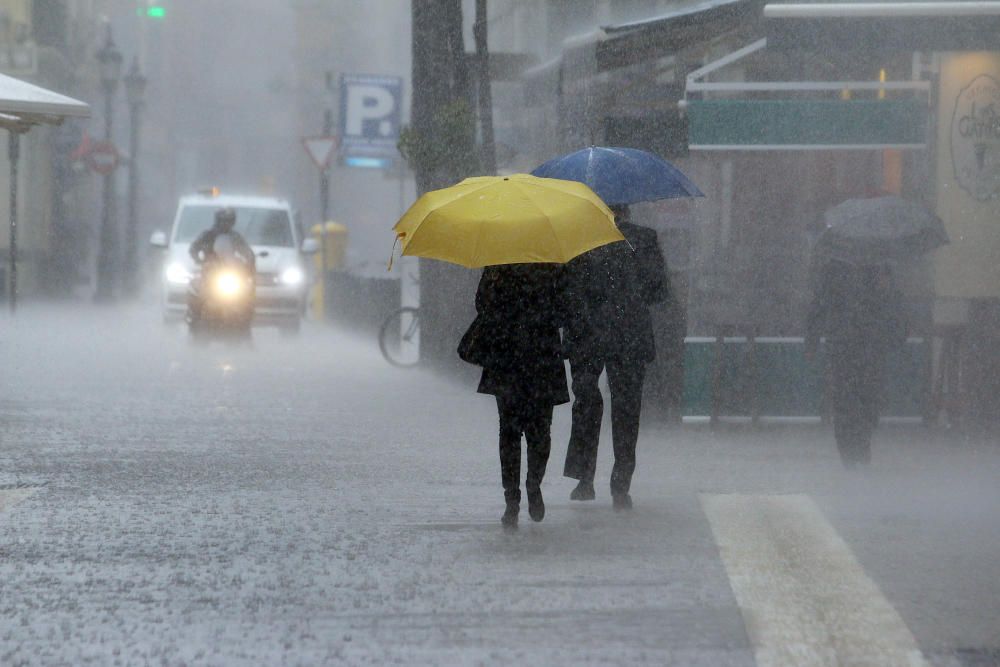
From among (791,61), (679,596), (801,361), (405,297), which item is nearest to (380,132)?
(405,297)

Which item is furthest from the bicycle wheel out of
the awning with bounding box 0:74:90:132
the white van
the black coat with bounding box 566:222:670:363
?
the black coat with bounding box 566:222:670:363

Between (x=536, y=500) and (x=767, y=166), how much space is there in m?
7.14

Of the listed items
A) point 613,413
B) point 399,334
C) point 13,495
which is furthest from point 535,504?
point 399,334

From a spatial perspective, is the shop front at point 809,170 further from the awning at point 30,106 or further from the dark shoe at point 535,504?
the dark shoe at point 535,504

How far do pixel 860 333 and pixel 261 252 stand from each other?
14.7 m

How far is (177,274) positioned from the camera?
2527 cm

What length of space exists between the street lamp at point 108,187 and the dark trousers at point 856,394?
26.4 meters

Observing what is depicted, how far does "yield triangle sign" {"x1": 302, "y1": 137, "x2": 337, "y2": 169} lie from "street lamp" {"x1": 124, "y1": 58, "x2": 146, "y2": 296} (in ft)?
37.8

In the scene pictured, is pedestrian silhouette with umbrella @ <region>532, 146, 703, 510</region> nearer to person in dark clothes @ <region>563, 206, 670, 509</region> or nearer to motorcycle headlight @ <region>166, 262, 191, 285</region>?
person in dark clothes @ <region>563, 206, 670, 509</region>

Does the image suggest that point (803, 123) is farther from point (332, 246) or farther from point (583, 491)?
point (332, 246)

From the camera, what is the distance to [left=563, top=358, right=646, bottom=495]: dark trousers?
9.53 m

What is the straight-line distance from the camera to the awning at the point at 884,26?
12.0 m

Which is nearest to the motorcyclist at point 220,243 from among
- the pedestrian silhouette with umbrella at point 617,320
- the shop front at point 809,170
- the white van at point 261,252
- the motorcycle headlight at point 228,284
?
the motorcycle headlight at point 228,284

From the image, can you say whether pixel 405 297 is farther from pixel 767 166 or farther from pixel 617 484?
pixel 617 484
